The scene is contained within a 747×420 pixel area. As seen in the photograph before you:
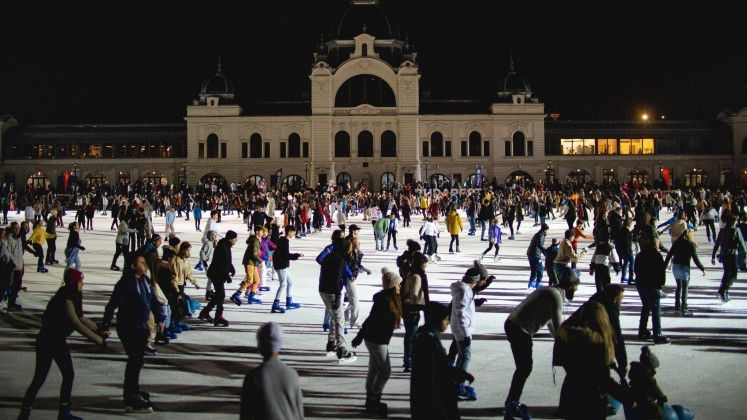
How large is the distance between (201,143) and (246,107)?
5.51m

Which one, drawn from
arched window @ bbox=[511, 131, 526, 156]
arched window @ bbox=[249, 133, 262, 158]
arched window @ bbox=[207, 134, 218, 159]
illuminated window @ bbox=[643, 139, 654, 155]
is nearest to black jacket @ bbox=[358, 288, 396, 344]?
arched window @ bbox=[511, 131, 526, 156]

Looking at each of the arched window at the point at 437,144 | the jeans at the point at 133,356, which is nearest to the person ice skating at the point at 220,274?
the jeans at the point at 133,356

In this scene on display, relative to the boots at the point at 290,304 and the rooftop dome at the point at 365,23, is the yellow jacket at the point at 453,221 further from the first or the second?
the rooftop dome at the point at 365,23

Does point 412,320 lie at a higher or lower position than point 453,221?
lower

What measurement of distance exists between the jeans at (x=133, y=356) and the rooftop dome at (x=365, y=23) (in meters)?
64.4

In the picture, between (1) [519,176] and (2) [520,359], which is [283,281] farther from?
(1) [519,176]

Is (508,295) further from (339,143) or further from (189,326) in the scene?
(339,143)

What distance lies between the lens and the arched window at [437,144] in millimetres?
66938

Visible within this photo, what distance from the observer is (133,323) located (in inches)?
279

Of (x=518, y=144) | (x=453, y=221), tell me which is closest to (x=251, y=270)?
(x=453, y=221)

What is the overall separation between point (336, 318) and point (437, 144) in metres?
59.2

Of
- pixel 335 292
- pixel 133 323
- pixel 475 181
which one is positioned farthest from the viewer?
pixel 475 181

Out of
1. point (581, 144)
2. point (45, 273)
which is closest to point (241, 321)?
point (45, 273)

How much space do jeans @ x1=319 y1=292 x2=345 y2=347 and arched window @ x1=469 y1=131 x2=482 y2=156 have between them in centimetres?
5893
